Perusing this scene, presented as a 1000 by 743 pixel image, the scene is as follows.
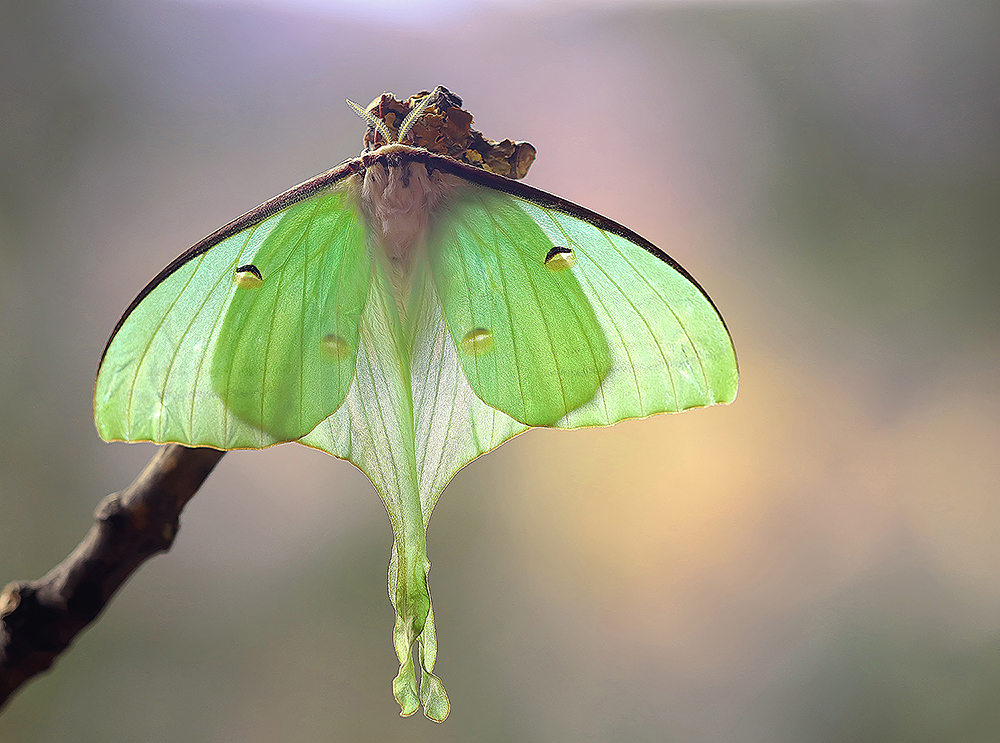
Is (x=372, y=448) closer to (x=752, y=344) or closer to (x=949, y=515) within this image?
(x=752, y=344)

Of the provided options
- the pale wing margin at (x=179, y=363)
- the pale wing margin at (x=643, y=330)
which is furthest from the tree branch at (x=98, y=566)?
the pale wing margin at (x=643, y=330)

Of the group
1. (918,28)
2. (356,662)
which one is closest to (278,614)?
(356,662)

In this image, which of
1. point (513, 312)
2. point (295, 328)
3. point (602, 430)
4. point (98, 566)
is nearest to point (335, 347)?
point (295, 328)

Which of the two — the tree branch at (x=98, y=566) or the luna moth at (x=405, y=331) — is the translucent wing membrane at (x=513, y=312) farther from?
the tree branch at (x=98, y=566)

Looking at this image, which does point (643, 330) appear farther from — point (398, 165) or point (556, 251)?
point (398, 165)

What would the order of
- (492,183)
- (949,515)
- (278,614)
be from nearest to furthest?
1. (492,183)
2. (949,515)
3. (278,614)

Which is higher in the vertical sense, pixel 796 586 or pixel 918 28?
pixel 918 28
